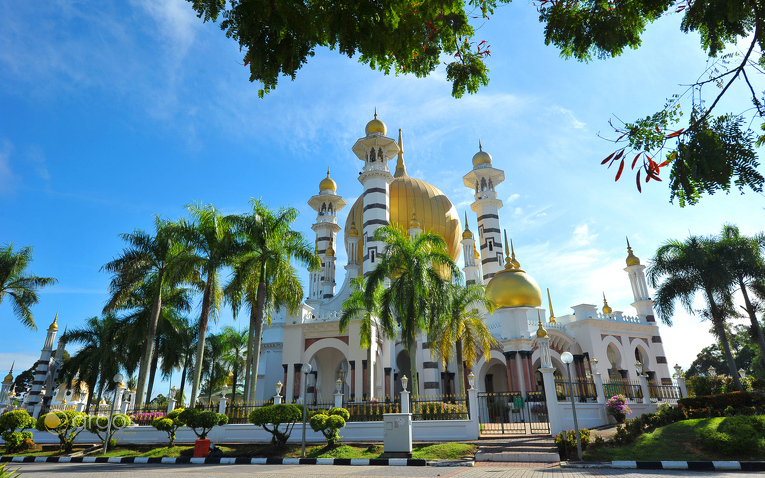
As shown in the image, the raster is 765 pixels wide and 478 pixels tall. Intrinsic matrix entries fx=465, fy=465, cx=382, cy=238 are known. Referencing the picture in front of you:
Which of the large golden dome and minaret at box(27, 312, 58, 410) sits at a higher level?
the large golden dome

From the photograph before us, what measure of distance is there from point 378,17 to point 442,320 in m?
16.8

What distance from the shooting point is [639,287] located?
34.7m

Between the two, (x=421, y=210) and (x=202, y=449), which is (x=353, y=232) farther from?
(x=202, y=449)

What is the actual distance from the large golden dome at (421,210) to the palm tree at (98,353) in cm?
1916

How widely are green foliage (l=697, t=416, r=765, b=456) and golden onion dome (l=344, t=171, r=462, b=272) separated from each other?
2864 centimetres

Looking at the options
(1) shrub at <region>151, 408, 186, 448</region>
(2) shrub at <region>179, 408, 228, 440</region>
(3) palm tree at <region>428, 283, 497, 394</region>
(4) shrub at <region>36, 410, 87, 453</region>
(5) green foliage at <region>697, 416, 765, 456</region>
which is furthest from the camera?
(3) palm tree at <region>428, 283, 497, 394</region>

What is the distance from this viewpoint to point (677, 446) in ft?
44.1

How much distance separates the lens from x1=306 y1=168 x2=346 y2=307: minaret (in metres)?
40.8

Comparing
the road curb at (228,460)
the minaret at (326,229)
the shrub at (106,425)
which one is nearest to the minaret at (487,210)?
the minaret at (326,229)

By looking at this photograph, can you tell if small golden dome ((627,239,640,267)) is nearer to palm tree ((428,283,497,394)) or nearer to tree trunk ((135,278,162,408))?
palm tree ((428,283,497,394))

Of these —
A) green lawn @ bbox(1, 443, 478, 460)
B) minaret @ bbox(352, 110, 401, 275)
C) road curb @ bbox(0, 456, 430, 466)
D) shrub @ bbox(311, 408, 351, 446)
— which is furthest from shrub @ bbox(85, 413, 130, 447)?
minaret @ bbox(352, 110, 401, 275)

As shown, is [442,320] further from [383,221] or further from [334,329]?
[383,221]

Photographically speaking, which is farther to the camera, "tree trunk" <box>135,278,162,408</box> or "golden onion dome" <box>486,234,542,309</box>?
"golden onion dome" <box>486,234,542,309</box>

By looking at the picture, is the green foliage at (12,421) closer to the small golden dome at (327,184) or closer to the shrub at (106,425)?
the shrub at (106,425)
